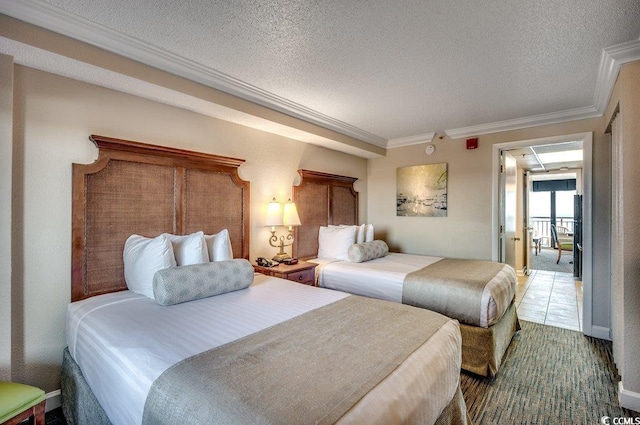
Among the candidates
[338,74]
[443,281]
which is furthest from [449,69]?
[443,281]

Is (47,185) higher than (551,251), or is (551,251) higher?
(47,185)

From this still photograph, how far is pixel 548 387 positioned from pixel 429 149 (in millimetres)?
3111

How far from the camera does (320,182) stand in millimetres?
4234

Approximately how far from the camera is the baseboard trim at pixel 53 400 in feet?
6.69

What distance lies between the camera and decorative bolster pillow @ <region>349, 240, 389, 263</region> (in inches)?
139

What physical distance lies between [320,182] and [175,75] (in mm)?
2302

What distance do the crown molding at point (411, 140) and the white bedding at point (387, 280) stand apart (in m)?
1.81

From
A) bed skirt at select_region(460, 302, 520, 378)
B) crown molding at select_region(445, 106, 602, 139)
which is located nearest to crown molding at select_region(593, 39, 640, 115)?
crown molding at select_region(445, 106, 602, 139)

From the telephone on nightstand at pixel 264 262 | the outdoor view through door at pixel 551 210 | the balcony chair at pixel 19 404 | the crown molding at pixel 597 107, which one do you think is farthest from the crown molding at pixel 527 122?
the outdoor view through door at pixel 551 210

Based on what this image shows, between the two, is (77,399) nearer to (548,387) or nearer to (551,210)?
(548,387)

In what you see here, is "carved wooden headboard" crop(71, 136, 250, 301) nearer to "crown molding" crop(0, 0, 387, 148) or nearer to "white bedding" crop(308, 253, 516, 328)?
"crown molding" crop(0, 0, 387, 148)

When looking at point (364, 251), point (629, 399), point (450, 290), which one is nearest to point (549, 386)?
point (629, 399)

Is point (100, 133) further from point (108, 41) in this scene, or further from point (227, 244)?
point (227, 244)

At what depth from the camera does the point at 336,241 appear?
3871mm
